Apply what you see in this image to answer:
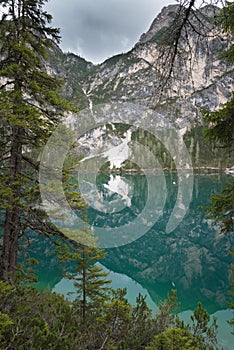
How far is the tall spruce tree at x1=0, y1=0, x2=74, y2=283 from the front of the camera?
18.5 ft

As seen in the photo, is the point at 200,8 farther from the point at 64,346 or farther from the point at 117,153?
the point at 117,153

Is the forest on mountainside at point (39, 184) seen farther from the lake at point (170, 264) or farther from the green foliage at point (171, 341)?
the lake at point (170, 264)

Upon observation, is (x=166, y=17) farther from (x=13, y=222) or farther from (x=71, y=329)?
(x=13, y=222)

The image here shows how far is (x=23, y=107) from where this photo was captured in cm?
539

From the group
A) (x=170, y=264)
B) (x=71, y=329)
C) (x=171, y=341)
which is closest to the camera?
(x=171, y=341)

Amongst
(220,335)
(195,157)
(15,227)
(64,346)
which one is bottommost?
(220,335)

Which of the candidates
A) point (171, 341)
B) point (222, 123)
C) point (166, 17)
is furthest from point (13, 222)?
point (166, 17)

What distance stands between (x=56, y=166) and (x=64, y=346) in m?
4.24

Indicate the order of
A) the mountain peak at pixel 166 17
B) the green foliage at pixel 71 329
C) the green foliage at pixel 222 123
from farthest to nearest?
the green foliage at pixel 222 123 < the green foliage at pixel 71 329 < the mountain peak at pixel 166 17

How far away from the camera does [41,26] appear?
652 centimetres

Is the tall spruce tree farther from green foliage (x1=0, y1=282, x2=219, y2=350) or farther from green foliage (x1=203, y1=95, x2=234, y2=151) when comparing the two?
green foliage (x1=203, y1=95, x2=234, y2=151)

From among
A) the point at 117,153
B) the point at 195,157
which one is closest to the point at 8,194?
the point at 195,157

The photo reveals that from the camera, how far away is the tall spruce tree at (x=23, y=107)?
18.5 ft

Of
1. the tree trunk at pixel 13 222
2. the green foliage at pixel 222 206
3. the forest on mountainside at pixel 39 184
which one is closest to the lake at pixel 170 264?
the forest on mountainside at pixel 39 184
